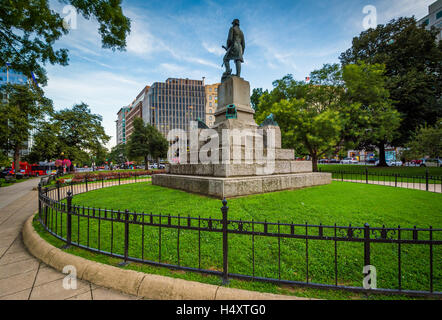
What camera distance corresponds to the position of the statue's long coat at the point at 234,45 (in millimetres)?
10945

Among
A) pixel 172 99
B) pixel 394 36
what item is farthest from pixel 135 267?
pixel 172 99

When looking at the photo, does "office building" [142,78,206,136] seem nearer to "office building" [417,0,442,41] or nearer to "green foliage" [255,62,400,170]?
"green foliage" [255,62,400,170]

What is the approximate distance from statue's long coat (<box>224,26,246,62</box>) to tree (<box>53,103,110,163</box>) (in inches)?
1213

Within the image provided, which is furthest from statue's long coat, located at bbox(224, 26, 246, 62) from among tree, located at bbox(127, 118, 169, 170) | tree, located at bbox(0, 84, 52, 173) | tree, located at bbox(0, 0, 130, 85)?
tree, located at bbox(127, 118, 169, 170)

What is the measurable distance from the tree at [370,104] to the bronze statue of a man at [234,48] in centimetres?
1557

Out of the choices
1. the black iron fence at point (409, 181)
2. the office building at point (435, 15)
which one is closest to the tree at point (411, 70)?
the black iron fence at point (409, 181)

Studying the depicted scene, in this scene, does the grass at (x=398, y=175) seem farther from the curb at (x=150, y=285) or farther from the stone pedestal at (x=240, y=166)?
the curb at (x=150, y=285)

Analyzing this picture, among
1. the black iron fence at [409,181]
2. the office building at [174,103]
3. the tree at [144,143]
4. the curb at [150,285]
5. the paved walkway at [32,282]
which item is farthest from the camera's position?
the office building at [174,103]

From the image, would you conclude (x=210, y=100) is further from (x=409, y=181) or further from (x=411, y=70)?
(x=409, y=181)

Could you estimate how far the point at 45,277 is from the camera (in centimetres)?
313

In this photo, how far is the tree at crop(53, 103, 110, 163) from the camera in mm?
31078

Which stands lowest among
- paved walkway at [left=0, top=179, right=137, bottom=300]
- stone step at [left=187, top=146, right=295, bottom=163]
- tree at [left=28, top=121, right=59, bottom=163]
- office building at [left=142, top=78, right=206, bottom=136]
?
paved walkway at [left=0, top=179, right=137, bottom=300]

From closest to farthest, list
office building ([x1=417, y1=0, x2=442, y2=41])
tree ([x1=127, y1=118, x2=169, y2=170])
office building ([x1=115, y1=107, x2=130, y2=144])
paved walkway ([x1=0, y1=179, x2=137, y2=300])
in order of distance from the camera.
A: paved walkway ([x1=0, y1=179, x2=137, y2=300]) → tree ([x1=127, y1=118, x2=169, y2=170]) → office building ([x1=417, y1=0, x2=442, y2=41]) → office building ([x1=115, y1=107, x2=130, y2=144])
